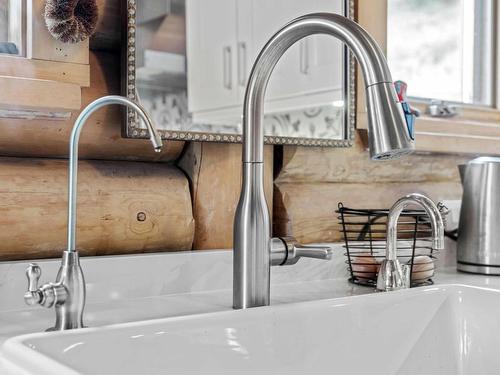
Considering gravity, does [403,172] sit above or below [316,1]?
below

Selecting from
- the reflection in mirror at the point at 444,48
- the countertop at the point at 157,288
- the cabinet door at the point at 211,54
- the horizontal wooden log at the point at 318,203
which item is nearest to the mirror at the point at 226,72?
the cabinet door at the point at 211,54

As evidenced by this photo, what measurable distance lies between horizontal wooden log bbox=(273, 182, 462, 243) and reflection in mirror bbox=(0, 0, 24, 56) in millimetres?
581

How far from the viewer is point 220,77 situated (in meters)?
1.26

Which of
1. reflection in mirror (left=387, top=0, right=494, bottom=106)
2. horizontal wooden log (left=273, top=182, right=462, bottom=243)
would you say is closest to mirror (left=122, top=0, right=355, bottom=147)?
horizontal wooden log (left=273, top=182, right=462, bottom=243)

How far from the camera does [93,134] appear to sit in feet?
3.76

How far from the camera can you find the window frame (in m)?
1.52

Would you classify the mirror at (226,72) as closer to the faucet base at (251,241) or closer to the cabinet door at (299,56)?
the cabinet door at (299,56)

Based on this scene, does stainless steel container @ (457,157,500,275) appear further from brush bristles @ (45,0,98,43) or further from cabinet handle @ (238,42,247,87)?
brush bristles @ (45,0,98,43)

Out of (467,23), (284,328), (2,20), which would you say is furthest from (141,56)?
(467,23)

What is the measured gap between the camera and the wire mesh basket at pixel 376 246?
50.4 inches

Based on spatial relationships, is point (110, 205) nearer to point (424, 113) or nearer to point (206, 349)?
point (206, 349)

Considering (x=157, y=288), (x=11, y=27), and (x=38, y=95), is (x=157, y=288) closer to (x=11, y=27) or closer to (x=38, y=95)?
(x=38, y=95)

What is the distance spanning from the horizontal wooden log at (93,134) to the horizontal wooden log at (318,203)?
29 centimetres

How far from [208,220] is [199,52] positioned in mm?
308
